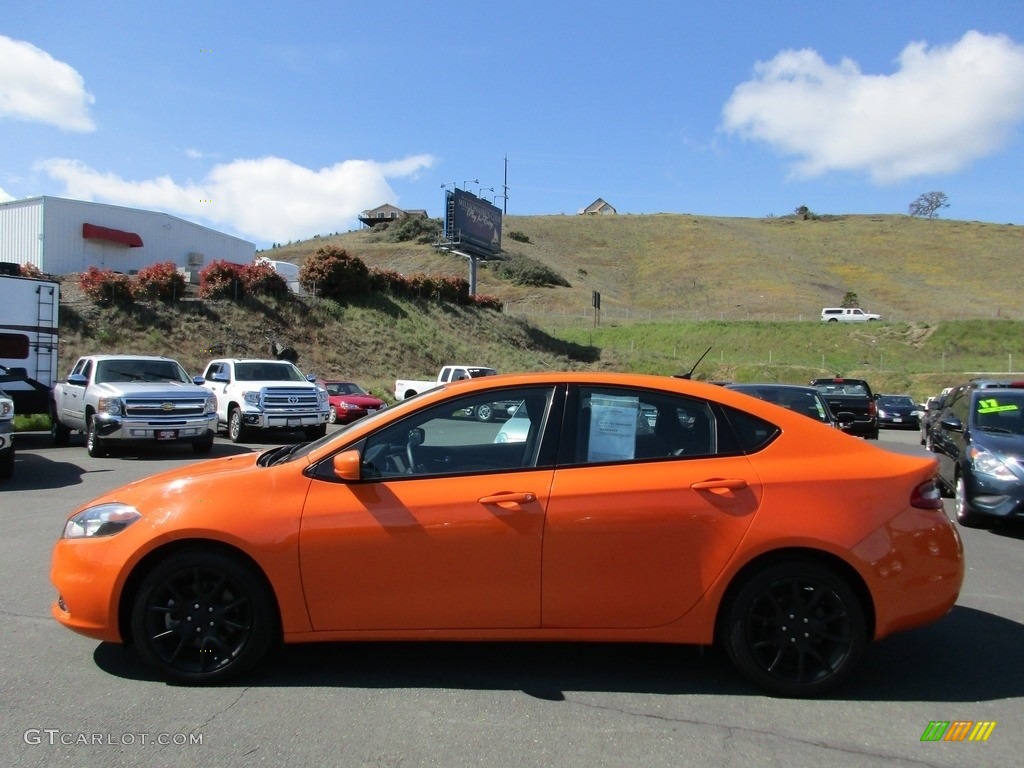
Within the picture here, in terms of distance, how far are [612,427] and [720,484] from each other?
0.65 metres

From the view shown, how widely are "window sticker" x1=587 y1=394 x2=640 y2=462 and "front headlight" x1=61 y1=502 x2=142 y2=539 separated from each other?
247 centimetres

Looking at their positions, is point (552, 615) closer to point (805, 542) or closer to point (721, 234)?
point (805, 542)

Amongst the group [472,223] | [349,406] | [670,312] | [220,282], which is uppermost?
[472,223]

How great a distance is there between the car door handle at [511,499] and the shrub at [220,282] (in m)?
34.4

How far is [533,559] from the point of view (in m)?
4.11

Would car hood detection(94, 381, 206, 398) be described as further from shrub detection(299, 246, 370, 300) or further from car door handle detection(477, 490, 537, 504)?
shrub detection(299, 246, 370, 300)

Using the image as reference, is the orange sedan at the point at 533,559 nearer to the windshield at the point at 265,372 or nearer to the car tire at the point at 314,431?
the car tire at the point at 314,431

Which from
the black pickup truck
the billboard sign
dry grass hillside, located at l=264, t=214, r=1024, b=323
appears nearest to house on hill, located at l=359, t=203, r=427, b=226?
dry grass hillside, located at l=264, t=214, r=1024, b=323

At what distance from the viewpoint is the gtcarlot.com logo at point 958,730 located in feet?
12.6

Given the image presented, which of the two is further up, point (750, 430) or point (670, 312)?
point (670, 312)

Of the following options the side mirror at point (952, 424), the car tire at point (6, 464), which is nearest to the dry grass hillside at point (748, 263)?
the side mirror at point (952, 424)

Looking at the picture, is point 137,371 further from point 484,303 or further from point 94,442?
point 484,303

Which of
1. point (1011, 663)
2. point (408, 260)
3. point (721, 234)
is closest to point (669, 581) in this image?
point (1011, 663)

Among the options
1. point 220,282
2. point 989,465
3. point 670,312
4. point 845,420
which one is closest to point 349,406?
point 220,282
